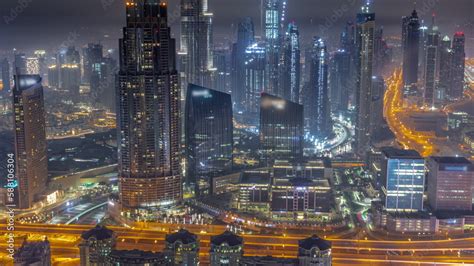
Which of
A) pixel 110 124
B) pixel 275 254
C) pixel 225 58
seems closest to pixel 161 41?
pixel 275 254

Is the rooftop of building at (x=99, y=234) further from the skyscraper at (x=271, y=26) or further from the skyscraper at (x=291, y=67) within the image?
the skyscraper at (x=271, y=26)

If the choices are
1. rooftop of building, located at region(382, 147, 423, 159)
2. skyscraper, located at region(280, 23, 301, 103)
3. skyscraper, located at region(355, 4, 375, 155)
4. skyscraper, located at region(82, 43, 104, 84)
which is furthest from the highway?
skyscraper, located at region(82, 43, 104, 84)

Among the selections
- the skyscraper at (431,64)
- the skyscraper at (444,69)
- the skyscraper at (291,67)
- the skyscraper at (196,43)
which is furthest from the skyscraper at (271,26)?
the skyscraper at (444,69)

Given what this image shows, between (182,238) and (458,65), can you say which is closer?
(182,238)

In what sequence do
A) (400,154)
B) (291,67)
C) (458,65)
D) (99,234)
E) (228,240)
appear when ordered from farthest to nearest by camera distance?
(458,65), (291,67), (400,154), (99,234), (228,240)

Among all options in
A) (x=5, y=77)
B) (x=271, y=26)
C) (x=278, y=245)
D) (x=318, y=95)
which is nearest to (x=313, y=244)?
(x=278, y=245)

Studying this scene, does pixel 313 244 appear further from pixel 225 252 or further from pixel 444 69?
pixel 444 69

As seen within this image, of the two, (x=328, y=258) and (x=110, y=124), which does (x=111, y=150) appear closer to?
(x=110, y=124)

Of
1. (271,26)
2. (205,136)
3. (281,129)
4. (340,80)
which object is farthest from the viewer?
(340,80)
